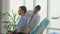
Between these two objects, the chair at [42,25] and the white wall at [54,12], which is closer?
the chair at [42,25]

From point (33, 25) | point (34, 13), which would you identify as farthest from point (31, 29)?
point (34, 13)

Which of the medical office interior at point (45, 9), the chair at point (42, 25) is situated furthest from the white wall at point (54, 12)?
the chair at point (42, 25)

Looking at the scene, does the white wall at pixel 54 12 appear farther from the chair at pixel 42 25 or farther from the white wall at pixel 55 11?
the chair at pixel 42 25

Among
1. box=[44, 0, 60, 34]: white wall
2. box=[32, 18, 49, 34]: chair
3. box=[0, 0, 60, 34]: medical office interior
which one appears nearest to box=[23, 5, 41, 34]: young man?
box=[32, 18, 49, 34]: chair

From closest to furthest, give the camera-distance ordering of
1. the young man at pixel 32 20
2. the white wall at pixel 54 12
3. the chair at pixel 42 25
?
the chair at pixel 42 25
the young man at pixel 32 20
the white wall at pixel 54 12

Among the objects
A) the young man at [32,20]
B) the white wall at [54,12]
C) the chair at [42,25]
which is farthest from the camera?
the white wall at [54,12]

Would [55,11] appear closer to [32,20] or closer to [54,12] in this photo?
[54,12]

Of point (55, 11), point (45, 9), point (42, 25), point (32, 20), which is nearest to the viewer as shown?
point (42, 25)

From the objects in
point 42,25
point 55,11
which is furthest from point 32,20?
point 55,11

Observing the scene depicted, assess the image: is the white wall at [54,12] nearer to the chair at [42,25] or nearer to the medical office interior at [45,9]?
the medical office interior at [45,9]

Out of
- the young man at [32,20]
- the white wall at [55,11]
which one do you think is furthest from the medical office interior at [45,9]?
the young man at [32,20]

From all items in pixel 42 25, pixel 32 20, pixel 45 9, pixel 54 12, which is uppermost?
pixel 45 9

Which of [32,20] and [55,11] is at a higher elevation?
[55,11]

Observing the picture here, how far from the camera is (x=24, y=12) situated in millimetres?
3742
